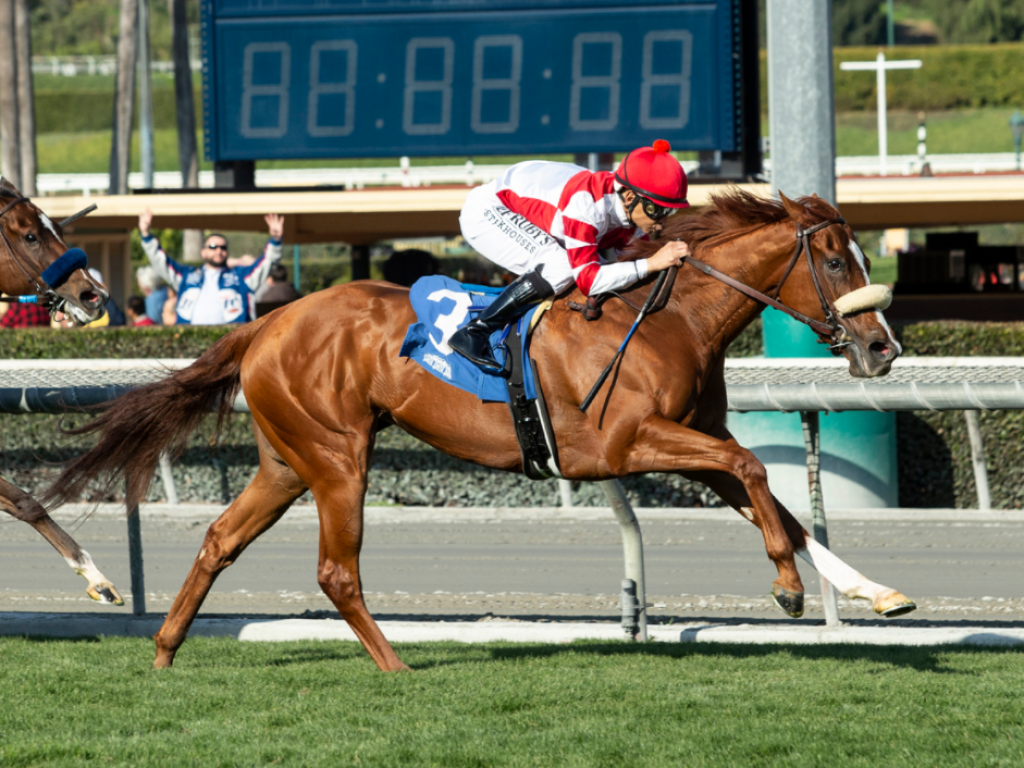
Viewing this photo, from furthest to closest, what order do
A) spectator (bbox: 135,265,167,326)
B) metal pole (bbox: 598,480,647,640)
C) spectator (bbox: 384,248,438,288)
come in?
spectator (bbox: 135,265,167,326), spectator (bbox: 384,248,438,288), metal pole (bbox: 598,480,647,640)

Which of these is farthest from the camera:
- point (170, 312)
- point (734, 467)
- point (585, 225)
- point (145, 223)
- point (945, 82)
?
point (945, 82)

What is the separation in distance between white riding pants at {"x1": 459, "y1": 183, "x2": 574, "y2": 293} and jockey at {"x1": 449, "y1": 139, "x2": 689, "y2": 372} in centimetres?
6

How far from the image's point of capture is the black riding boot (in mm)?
4777

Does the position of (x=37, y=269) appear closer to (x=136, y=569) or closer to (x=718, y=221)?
(x=136, y=569)

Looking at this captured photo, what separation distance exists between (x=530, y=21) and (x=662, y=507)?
4516 millimetres

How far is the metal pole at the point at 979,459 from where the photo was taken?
8883 mm

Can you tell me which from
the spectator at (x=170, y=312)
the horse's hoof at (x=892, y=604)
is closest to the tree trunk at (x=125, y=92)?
the spectator at (x=170, y=312)

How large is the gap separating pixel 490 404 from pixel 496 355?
0.56ft

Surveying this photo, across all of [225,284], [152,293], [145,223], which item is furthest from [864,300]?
[152,293]

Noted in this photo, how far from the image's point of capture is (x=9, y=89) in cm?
2355

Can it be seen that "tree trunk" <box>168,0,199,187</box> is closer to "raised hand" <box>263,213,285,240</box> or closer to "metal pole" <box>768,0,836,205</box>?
"raised hand" <box>263,213,285,240</box>

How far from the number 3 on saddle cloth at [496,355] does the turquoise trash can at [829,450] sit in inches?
184

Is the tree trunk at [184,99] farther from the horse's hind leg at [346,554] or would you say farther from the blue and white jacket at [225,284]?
the horse's hind leg at [346,554]

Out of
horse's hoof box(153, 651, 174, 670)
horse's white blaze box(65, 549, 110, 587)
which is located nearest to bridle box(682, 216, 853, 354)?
horse's hoof box(153, 651, 174, 670)
